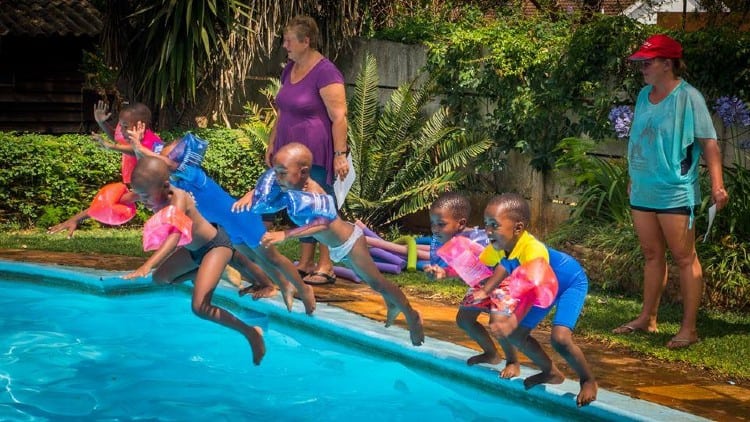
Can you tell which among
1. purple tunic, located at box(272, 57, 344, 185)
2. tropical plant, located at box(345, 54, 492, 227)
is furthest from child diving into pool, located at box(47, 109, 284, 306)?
tropical plant, located at box(345, 54, 492, 227)

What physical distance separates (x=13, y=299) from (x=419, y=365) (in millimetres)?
4087

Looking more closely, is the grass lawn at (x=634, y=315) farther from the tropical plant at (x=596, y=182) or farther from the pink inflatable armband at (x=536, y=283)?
the pink inflatable armband at (x=536, y=283)

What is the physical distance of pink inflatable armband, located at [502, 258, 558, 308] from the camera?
5.77 meters

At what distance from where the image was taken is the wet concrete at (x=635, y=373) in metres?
6.03

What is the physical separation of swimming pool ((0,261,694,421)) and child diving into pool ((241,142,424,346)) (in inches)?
17.1

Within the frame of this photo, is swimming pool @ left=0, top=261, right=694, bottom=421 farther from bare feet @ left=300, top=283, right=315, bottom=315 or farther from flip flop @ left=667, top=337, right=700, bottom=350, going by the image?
flip flop @ left=667, top=337, right=700, bottom=350

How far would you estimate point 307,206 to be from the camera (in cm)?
645

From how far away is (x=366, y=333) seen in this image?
7.51 m

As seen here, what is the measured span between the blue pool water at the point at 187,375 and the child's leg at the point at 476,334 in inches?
7.7

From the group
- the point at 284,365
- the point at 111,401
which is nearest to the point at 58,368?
the point at 111,401

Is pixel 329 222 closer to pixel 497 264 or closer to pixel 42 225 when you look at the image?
pixel 497 264

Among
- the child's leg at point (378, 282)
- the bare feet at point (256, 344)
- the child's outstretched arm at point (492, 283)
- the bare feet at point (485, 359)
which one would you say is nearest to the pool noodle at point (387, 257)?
the child's leg at point (378, 282)

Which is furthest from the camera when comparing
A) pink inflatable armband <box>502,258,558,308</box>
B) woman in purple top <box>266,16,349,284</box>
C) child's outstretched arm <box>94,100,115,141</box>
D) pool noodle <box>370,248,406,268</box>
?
pool noodle <box>370,248,406,268</box>

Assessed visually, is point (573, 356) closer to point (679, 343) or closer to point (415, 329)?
point (415, 329)
